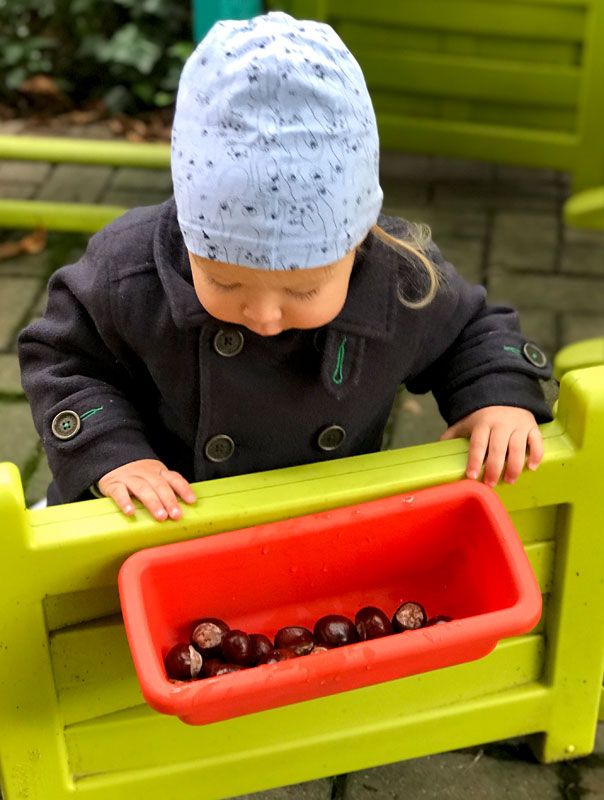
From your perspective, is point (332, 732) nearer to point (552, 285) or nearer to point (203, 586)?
point (203, 586)

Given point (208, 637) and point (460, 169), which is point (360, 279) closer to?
point (208, 637)

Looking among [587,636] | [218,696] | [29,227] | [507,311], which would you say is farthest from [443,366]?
[29,227]

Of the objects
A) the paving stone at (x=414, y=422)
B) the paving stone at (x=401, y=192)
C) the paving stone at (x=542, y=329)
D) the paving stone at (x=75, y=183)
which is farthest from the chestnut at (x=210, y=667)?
the paving stone at (x=75, y=183)

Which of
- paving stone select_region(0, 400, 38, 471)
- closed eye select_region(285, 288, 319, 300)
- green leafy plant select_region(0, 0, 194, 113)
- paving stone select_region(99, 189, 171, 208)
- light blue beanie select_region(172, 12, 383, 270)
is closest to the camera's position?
light blue beanie select_region(172, 12, 383, 270)

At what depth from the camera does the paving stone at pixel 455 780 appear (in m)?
1.60

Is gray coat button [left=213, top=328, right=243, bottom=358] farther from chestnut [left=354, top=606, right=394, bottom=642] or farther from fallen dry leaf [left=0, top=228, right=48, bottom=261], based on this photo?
fallen dry leaf [left=0, top=228, right=48, bottom=261]

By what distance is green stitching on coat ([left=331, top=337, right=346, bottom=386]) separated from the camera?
4.49 feet

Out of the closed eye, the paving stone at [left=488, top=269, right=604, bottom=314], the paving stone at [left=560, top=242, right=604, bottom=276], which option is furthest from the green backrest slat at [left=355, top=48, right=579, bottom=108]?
the closed eye

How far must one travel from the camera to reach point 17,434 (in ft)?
7.76

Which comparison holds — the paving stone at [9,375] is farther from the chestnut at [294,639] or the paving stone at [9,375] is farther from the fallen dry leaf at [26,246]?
the chestnut at [294,639]

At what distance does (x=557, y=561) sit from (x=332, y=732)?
15.5 inches

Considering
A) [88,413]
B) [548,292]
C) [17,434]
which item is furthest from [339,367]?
[548,292]

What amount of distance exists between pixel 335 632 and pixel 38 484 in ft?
3.73

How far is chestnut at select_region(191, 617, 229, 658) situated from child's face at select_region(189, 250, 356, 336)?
1.20ft
